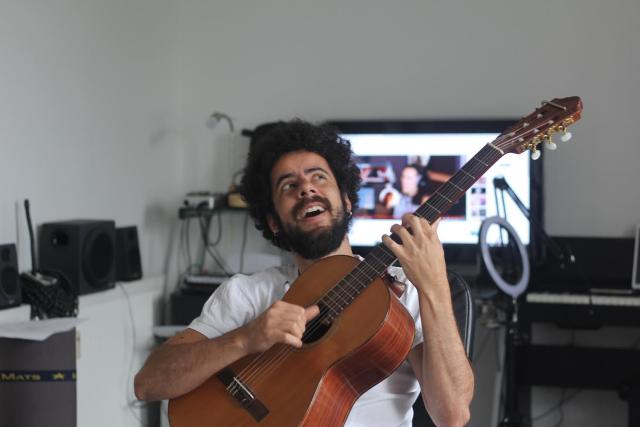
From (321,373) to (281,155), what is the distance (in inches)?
24.3

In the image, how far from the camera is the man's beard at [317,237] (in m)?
1.86

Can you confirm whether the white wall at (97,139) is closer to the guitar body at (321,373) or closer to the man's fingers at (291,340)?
the guitar body at (321,373)

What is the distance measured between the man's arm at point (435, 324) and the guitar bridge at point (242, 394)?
13.2 inches

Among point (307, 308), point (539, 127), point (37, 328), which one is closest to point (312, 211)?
point (307, 308)

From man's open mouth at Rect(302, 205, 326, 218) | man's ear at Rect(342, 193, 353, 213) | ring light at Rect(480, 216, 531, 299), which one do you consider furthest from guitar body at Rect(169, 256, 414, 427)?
ring light at Rect(480, 216, 531, 299)

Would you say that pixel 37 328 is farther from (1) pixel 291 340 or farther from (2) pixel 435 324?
(2) pixel 435 324

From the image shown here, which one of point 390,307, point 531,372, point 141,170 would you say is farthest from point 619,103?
point 390,307

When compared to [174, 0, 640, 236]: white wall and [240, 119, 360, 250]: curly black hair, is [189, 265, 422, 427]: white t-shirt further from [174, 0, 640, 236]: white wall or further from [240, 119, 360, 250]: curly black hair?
[174, 0, 640, 236]: white wall

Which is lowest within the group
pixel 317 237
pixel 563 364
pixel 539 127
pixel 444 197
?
pixel 563 364

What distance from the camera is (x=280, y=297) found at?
73.7 inches

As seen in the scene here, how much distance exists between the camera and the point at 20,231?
306 centimetres

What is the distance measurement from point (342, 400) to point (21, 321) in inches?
61.9

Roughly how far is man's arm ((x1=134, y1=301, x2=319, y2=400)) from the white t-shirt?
69 mm

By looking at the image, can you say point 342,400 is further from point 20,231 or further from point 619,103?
point 619,103
